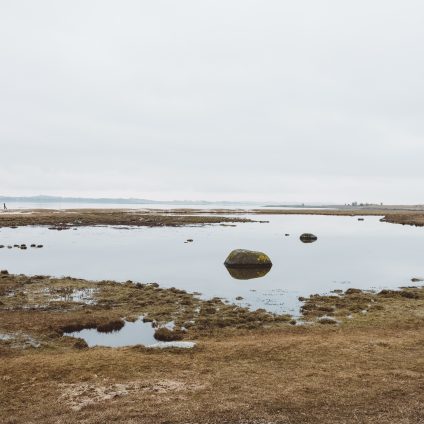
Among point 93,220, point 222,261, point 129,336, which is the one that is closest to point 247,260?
point 222,261

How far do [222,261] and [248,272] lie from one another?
20.9 feet

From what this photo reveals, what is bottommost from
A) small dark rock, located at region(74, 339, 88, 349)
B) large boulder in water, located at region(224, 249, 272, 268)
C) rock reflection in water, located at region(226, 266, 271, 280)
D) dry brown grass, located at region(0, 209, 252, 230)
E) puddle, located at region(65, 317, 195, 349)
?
puddle, located at region(65, 317, 195, 349)

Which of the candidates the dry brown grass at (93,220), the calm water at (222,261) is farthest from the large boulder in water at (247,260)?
the dry brown grass at (93,220)

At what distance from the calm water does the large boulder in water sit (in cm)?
116

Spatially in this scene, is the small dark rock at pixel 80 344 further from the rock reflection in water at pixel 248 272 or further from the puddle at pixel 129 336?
the rock reflection in water at pixel 248 272

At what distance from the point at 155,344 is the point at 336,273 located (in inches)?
975

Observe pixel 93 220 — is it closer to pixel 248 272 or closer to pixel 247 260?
pixel 247 260

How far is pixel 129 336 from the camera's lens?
20172mm

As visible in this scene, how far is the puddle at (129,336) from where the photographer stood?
18094 mm

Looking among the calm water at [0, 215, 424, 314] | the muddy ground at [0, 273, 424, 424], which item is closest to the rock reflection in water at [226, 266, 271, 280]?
the calm water at [0, 215, 424, 314]

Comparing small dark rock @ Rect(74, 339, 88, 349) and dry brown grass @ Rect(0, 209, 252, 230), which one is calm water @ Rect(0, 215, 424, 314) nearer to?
small dark rock @ Rect(74, 339, 88, 349)

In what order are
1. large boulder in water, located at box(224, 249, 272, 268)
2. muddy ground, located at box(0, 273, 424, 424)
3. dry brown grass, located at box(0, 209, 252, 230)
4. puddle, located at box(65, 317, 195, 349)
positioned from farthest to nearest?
1. dry brown grass, located at box(0, 209, 252, 230)
2. large boulder in water, located at box(224, 249, 272, 268)
3. puddle, located at box(65, 317, 195, 349)
4. muddy ground, located at box(0, 273, 424, 424)

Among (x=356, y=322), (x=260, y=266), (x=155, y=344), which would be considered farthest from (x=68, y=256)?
(x=356, y=322)

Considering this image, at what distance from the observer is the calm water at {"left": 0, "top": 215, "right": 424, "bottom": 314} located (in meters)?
32.0
